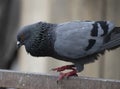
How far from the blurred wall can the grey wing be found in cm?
219

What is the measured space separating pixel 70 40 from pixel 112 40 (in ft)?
1.49

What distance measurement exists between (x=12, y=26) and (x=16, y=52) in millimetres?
483

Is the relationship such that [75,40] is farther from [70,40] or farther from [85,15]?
[85,15]

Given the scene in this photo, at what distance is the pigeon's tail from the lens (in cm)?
614

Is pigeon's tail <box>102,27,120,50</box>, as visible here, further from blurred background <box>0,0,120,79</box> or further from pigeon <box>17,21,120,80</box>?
blurred background <box>0,0,120,79</box>

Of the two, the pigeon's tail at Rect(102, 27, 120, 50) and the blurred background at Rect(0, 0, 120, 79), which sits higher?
the pigeon's tail at Rect(102, 27, 120, 50)

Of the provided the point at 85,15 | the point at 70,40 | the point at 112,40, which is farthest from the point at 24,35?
the point at 85,15

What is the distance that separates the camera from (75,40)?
237 inches

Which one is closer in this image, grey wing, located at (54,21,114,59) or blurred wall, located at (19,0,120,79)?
grey wing, located at (54,21,114,59)

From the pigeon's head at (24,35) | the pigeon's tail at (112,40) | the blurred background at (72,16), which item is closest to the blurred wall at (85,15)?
the blurred background at (72,16)

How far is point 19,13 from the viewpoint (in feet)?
32.7

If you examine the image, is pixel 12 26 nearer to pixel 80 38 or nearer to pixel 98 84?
pixel 80 38

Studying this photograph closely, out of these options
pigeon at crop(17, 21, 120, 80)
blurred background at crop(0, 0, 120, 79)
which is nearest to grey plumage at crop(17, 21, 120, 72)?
pigeon at crop(17, 21, 120, 80)

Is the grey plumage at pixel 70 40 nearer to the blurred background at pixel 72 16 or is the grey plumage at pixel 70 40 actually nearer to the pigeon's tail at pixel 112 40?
the pigeon's tail at pixel 112 40
